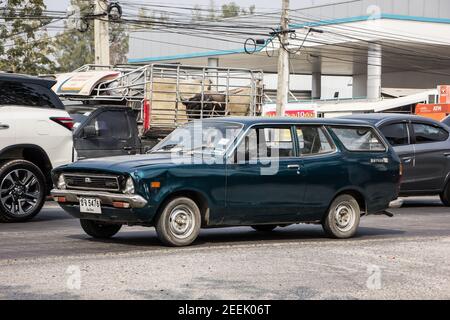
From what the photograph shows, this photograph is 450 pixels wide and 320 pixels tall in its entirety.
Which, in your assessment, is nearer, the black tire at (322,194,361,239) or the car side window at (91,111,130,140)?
the black tire at (322,194,361,239)

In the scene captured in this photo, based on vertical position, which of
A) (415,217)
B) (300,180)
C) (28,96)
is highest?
(28,96)

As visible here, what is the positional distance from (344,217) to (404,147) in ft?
17.5

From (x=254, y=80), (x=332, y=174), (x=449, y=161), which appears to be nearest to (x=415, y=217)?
(x=449, y=161)

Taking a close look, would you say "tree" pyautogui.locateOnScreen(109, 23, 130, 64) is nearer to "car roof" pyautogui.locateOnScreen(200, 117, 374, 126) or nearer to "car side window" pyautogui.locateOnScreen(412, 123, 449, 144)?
"car side window" pyautogui.locateOnScreen(412, 123, 449, 144)

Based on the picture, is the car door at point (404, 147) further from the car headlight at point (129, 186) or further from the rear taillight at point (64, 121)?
the car headlight at point (129, 186)

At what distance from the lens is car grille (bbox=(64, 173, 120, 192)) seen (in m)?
9.82

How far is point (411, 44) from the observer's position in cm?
4953

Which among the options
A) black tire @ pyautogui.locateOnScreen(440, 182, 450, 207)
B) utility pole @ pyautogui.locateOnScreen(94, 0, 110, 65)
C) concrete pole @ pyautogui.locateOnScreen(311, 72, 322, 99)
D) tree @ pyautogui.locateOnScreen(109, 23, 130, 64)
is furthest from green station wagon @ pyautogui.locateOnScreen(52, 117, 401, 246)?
tree @ pyautogui.locateOnScreen(109, 23, 130, 64)

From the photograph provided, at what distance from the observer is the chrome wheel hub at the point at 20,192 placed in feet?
41.2

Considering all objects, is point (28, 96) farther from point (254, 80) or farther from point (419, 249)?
point (254, 80)

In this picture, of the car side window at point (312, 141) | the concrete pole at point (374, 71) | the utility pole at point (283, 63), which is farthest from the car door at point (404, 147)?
the concrete pole at point (374, 71)

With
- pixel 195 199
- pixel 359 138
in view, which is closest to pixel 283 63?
pixel 359 138

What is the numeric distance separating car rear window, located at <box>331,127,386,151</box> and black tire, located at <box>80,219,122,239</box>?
3.21 metres

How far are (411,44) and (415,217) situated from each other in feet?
118
